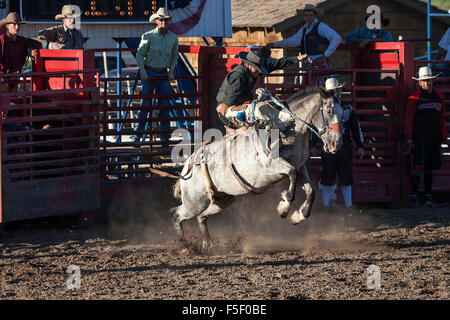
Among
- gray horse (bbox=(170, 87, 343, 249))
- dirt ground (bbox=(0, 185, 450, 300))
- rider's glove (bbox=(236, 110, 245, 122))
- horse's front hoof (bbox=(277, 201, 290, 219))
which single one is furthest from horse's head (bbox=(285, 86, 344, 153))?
dirt ground (bbox=(0, 185, 450, 300))

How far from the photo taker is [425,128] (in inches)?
439

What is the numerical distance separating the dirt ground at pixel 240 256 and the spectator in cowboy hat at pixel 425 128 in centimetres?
61

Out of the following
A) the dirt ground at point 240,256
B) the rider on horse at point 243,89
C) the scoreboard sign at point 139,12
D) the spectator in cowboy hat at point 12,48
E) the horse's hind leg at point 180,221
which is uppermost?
the scoreboard sign at point 139,12

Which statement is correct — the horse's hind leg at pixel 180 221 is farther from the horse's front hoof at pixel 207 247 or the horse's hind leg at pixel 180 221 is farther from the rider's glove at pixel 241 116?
the rider's glove at pixel 241 116

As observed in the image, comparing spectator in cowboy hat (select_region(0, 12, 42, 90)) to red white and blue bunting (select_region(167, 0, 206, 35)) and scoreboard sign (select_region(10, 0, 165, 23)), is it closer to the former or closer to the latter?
scoreboard sign (select_region(10, 0, 165, 23))

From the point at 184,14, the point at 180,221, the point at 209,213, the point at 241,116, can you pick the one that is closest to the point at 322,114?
the point at 241,116

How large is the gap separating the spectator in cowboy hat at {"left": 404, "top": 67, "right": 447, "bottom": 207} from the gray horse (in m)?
3.32

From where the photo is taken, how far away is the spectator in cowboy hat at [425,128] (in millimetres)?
11078

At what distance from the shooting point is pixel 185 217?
9.03m

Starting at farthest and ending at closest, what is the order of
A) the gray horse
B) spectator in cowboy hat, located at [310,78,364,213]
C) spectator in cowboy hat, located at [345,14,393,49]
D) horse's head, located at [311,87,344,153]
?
spectator in cowboy hat, located at [345,14,393,49]
spectator in cowboy hat, located at [310,78,364,213]
the gray horse
horse's head, located at [311,87,344,153]

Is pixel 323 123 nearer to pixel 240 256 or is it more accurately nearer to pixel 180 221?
pixel 240 256

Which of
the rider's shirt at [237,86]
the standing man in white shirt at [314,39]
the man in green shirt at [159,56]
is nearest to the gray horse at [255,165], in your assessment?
the rider's shirt at [237,86]

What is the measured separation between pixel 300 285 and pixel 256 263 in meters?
1.07

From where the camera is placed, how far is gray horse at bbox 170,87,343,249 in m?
7.86
